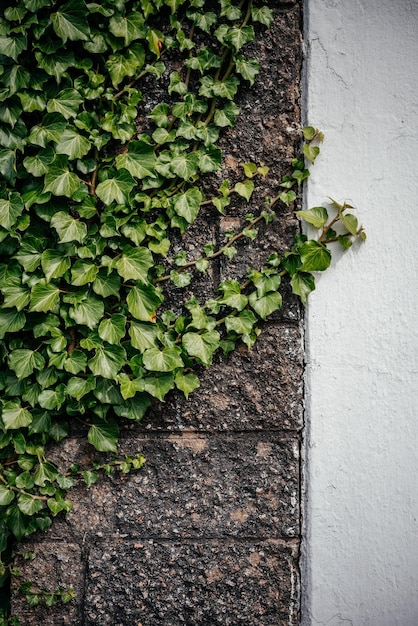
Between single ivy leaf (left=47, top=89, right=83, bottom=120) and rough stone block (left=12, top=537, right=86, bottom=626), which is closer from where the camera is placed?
single ivy leaf (left=47, top=89, right=83, bottom=120)

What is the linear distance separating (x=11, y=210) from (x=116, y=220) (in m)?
0.29

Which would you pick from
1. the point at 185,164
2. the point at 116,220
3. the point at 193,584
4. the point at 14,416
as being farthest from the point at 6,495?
the point at 185,164

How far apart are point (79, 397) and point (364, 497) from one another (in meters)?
0.85

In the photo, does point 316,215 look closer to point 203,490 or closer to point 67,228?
point 67,228

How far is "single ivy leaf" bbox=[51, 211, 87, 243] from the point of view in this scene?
4.55 feet

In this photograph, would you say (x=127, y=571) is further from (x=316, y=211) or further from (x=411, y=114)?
(x=411, y=114)

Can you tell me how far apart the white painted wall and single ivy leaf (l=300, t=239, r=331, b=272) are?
50 mm

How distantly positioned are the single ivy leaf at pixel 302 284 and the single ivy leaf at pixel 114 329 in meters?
0.48

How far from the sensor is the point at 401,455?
4.75 feet

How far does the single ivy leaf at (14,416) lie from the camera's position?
1.42 metres

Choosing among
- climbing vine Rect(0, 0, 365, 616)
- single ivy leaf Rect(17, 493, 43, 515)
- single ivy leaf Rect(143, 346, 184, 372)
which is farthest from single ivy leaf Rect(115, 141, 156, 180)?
single ivy leaf Rect(17, 493, 43, 515)

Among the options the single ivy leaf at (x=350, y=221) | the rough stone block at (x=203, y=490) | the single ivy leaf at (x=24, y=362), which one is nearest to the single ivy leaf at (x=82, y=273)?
the single ivy leaf at (x=24, y=362)

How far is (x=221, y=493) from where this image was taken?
4.82ft

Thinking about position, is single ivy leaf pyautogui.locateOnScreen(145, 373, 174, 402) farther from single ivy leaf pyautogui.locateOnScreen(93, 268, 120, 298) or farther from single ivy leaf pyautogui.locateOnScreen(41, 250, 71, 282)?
single ivy leaf pyautogui.locateOnScreen(41, 250, 71, 282)
